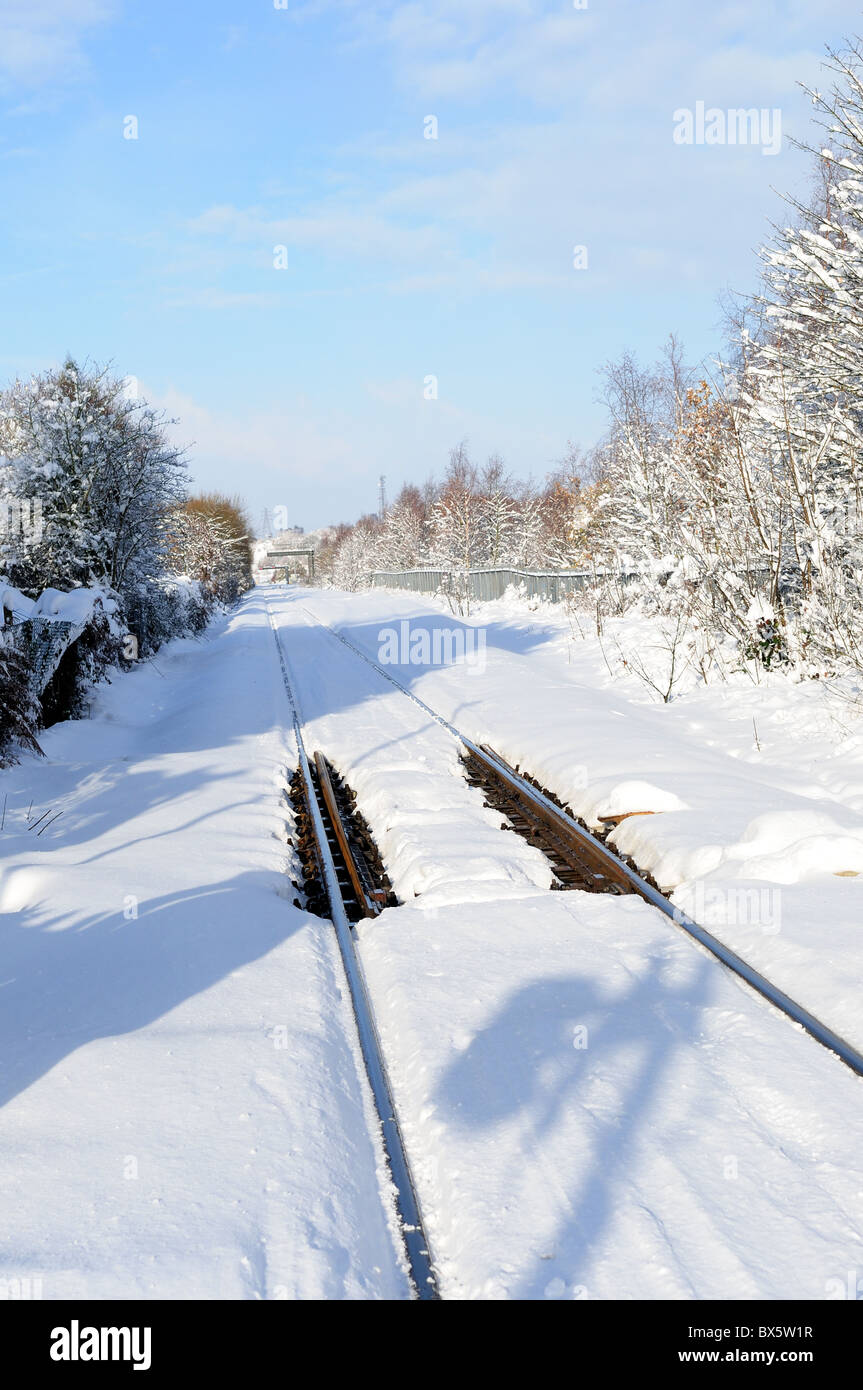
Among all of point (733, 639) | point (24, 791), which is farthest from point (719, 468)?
point (24, 791)

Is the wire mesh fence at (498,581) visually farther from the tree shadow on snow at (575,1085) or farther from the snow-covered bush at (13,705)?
the tree shadow on snow at (575,1085)

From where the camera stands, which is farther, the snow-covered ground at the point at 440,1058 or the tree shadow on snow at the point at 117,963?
the tree shadow on snow at the point at 117,963

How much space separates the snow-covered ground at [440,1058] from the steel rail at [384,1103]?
0.06m

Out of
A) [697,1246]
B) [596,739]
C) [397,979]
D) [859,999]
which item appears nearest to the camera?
[697,1246]

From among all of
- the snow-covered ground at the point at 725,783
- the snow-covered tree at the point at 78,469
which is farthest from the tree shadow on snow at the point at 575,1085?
the snow-covered tree at the point at 78,469

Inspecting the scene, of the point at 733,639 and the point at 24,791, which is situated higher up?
the point at 733,639

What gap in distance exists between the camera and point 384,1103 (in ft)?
13.9

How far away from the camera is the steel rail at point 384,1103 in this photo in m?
3.25

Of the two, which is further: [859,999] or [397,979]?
[397,979]

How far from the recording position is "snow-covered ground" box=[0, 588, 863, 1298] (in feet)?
10.5

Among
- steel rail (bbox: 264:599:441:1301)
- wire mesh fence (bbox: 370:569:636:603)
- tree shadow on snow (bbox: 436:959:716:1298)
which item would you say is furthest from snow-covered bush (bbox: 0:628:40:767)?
wire mesh fence (bbox: 370:569:636:603)

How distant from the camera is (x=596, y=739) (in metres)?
11.7
